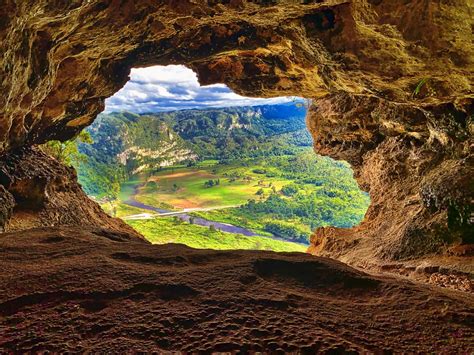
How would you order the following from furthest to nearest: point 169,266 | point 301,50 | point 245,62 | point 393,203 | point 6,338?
point 245,62 → point 393,203 → point 301,50 → point 169,266 → point 6,338

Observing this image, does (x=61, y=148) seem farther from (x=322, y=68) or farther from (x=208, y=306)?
(x=208, y=306)

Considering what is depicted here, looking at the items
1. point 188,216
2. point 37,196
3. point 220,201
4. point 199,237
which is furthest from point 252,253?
point 220,201

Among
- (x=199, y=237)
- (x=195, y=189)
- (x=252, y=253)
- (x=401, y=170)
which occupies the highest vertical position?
(x=401, y=170)

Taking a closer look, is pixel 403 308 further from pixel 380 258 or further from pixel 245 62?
pixel 245 62

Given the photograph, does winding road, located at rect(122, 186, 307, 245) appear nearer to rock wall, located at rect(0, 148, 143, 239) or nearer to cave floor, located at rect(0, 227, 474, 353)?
rock wall, located at rect(0, 148, 143, 239)

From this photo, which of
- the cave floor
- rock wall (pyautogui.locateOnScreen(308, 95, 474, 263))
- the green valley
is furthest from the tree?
the green valley

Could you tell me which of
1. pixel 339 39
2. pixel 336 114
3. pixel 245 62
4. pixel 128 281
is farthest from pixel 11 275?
pixel 336 114
